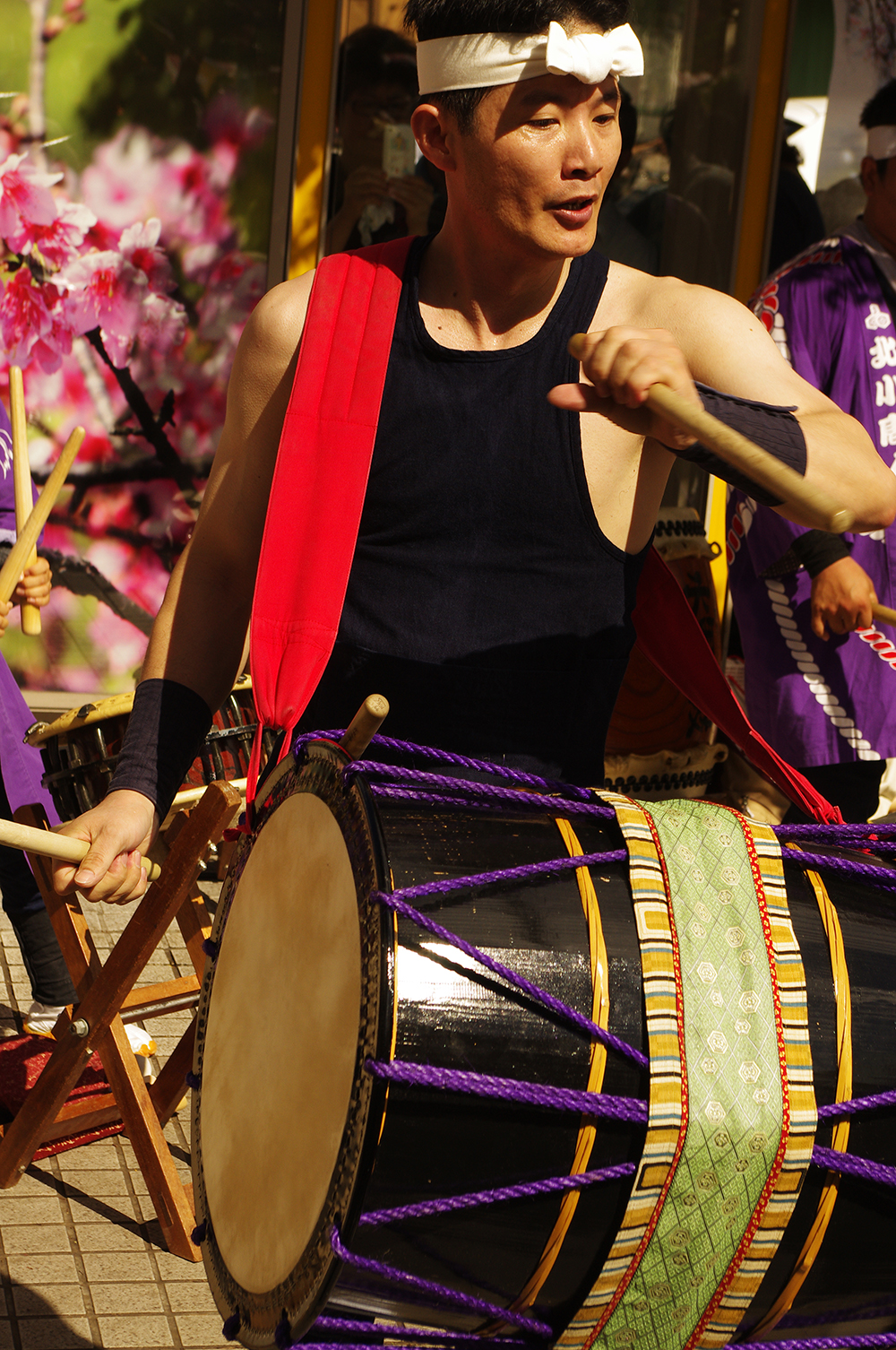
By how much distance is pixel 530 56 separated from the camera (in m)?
1.55

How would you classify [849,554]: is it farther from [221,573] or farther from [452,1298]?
[452,1298]

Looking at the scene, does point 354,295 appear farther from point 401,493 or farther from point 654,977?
point 654,977

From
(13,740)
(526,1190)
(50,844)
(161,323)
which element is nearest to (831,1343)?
(526,1190)

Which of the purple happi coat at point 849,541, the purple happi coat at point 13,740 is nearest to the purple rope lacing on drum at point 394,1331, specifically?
the purple happi coat at point 13,740

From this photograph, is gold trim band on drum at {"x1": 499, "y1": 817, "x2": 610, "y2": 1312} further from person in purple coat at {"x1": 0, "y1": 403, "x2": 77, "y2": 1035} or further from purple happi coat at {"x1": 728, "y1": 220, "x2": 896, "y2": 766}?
person in purple coat at {"x1": 0, "y1": 403, "x2": 77, "y2": 1035}

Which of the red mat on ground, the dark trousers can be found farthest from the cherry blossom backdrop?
the red mat on ground

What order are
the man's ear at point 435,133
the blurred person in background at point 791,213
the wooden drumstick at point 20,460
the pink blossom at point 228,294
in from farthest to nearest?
the blurred person in background at point 791,213
the pink blossom at point 228,294
the wooden drumstick at point 20,460
the man's ear at point 435,133

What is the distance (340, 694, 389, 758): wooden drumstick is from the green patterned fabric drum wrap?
0.28m

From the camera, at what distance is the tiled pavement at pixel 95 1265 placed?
2395mm

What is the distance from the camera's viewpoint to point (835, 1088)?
1.29 m

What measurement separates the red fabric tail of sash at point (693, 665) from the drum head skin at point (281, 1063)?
1.76ft

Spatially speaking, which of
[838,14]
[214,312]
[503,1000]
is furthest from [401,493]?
[838,14]

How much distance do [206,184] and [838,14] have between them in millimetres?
2597

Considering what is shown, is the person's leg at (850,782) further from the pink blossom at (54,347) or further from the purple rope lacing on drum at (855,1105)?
the pink blossom at (54,347)
